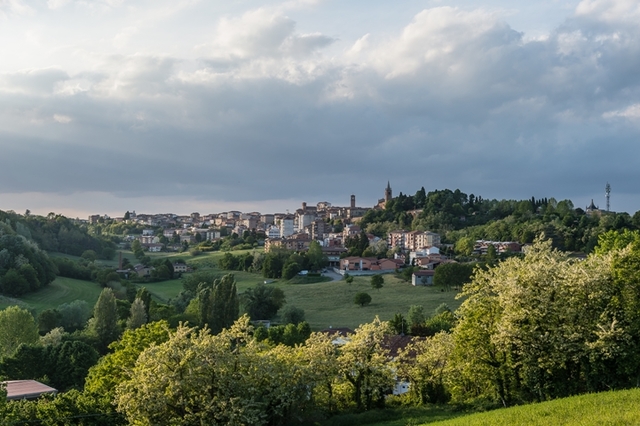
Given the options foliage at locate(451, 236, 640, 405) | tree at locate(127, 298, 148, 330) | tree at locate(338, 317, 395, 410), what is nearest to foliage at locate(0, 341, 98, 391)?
tree at locate(127, 298, 148, 330)

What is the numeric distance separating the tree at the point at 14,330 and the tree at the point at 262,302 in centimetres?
2020

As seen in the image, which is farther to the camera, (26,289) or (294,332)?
(26,289)

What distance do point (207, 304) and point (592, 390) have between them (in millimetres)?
31454

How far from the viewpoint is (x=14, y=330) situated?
4166cm

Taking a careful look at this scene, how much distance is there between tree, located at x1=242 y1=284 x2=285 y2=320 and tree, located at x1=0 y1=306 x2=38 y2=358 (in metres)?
20.2

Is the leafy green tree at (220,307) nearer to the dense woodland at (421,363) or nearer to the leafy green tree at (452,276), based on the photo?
the dense woodland at (421,363)

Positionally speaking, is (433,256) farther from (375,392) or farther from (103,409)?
(103,409)

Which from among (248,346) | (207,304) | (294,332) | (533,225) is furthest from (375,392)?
(533,225)

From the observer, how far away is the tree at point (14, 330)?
41.4 meters

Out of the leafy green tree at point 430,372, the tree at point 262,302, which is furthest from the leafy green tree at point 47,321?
the leafy green tree at point 430,372

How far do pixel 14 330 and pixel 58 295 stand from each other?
2503 centimetres

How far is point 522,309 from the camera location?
20.4m

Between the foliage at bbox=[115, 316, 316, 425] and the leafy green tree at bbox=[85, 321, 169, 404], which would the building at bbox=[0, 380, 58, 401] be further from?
the foliage at bbox=[115, 316, 316, 425]

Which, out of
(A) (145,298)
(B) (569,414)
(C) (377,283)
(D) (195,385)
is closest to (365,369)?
(D) (195,385)
